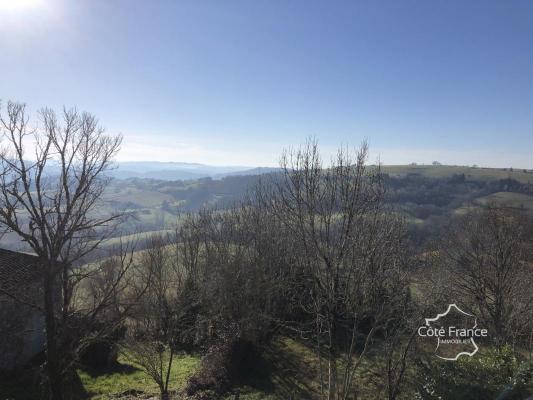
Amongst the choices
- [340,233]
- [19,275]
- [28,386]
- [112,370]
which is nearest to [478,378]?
[340,233]

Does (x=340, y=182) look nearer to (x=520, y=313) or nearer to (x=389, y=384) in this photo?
(x=389, y=384)

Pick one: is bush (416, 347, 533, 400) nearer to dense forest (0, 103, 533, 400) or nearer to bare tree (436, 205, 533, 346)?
dense forest (0, 103, 533, 400)

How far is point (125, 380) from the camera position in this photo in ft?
68.3

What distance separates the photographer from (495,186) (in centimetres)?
15038

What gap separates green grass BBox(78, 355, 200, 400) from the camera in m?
18.8

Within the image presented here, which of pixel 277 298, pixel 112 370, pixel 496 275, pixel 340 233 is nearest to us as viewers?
pixel 340 233

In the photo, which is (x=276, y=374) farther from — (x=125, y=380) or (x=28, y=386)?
(x=28, y=386)

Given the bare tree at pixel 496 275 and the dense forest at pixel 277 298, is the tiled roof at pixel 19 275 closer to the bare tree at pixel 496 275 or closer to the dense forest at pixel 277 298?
the dense forest at pixel 277 298

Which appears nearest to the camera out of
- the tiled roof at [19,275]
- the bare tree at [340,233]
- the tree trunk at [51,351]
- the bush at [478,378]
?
the bare tree at [340,233]

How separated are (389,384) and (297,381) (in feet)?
24.1

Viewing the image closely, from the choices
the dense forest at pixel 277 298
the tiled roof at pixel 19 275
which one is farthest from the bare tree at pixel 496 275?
the tiled roof at pixel 19 275

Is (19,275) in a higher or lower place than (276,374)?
higher

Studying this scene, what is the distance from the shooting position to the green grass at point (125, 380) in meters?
18.8

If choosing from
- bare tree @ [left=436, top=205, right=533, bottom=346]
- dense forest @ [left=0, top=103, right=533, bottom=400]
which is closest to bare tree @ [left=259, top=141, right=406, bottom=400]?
dense forest @ [left=0, top=103, right=533, bottom=400]
